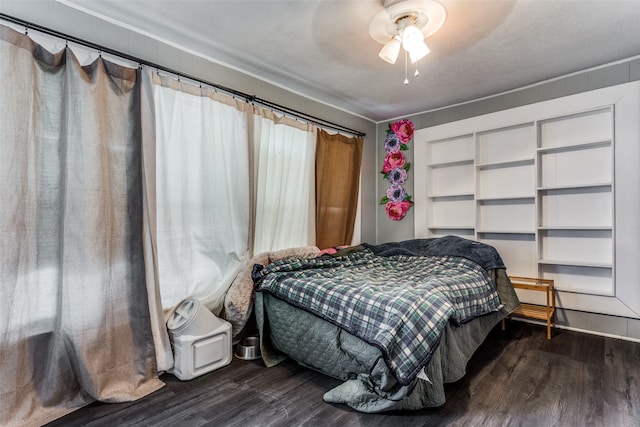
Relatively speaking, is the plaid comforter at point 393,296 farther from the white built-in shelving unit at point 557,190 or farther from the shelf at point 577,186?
the shelf at point 577,186

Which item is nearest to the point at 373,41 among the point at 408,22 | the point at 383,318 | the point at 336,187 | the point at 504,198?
the point at 408,22

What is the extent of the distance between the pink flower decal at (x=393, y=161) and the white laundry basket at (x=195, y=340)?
285 cm

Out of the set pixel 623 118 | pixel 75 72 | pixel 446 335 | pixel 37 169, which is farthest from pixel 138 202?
pixel 623 118

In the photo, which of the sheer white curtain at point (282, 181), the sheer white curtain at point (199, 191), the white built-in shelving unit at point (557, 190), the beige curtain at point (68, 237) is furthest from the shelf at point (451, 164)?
the beige curtain at point (68, 237)

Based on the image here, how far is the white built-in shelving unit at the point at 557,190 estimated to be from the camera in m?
2.76

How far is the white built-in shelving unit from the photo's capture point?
9.05 ft

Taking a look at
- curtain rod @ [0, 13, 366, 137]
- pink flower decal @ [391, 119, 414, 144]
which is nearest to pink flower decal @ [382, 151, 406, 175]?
pink flower decal @ [391, 119, 414, 144]

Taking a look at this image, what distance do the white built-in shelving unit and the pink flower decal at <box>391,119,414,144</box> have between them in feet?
0.81

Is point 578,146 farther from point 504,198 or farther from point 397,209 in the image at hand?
point 397,209

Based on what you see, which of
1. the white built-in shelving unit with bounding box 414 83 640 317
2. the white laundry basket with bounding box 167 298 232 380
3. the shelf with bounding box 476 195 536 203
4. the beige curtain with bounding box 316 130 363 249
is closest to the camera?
the white laundry basket with bounding box 167 298 232 380

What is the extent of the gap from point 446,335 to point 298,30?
2.21 meters

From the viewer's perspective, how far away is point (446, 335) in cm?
193

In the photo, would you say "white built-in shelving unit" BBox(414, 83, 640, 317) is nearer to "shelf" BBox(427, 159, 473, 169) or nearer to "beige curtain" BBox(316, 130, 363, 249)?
"shelf" BBox(427, 159, 473, 169)

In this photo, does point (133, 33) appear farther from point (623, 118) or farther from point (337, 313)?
point (623, 118)
